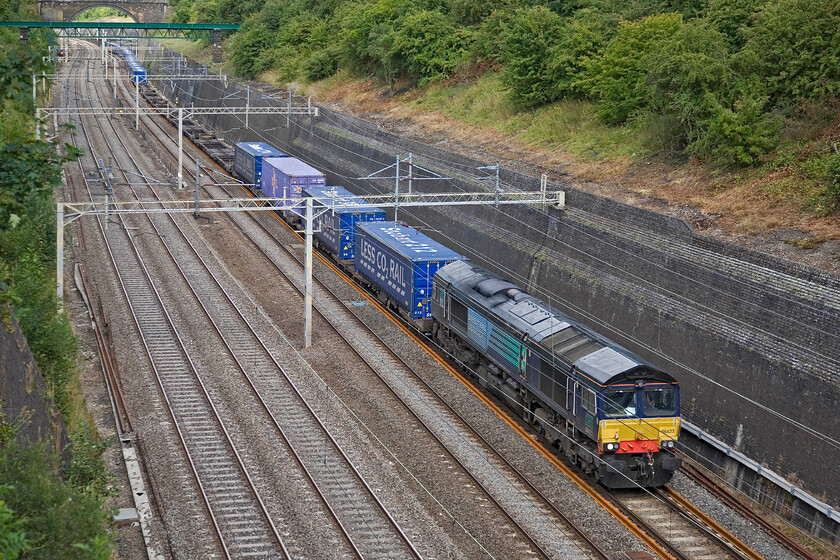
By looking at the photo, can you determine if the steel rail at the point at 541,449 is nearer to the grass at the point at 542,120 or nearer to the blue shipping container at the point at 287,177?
the blue shipping container at the point at 287,177

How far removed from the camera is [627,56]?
4397 cm

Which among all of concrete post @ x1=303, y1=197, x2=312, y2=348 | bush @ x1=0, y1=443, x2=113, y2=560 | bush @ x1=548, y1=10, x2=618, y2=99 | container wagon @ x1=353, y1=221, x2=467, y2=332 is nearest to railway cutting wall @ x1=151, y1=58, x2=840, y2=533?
container wagon @ x1=353, y1=221, x2=467, y2=332

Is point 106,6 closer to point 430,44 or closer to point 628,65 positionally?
point 430,44

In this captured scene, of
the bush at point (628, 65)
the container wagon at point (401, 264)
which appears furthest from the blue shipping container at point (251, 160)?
the bush at point (628, 65)

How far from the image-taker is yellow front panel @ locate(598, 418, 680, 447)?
2162 cm

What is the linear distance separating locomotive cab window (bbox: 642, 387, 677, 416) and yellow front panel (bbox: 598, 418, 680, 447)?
19 cm

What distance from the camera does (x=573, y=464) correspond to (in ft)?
77.5

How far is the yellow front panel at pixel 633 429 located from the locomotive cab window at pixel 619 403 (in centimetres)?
16

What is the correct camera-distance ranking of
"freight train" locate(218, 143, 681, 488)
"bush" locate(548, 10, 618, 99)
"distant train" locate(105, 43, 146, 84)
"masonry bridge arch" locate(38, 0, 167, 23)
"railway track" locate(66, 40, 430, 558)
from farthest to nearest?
1. "masonry bridge arch" locate(38, 0, 167, 23)
2. "distant train" locate(105, 43, 146, 84)
3. "bush" locate(548, 10, 618, 99)
4. "freight train" locate(218, 143, 681, 488)
5. "railway track" locate(66, 40, 430, 558)

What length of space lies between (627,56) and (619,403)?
26.6 meters

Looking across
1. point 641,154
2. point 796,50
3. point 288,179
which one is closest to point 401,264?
point 641,154

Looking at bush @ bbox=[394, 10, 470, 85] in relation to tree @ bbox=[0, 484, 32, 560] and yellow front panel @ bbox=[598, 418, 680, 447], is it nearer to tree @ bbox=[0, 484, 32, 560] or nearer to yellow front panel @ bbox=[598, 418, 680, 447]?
yellow front panel @ bbox=[598, 418, 680, 447]

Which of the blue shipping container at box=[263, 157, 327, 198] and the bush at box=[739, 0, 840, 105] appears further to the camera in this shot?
the blue shipping container at box=[263, 157, 327, 198]

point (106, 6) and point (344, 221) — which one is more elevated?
point (106, 6)
